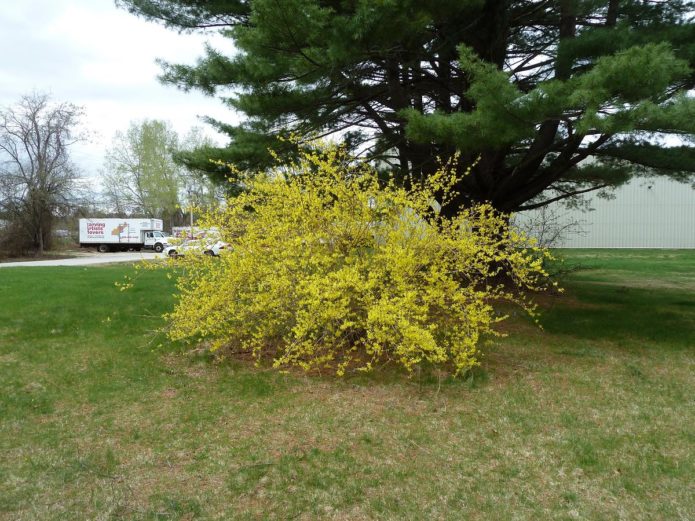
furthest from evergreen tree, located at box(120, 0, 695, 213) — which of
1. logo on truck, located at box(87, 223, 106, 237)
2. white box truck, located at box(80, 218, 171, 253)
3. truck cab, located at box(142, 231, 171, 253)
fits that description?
logo on truck, located at box(87, 223, 106, 237)

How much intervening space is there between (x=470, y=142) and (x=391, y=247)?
4.73ft

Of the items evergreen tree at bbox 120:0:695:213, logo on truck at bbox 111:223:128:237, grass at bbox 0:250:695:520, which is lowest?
grass at bbox 0:250:695:520

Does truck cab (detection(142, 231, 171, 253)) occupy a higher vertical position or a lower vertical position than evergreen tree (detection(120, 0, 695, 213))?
lower

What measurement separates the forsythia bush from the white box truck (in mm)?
29901

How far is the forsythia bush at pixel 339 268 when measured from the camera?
451 centimetres

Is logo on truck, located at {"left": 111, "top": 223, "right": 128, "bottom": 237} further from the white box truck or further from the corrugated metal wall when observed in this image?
the corrugated metal wall

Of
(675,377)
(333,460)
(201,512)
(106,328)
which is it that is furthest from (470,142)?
(106,328)

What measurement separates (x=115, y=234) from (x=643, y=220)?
34.2 metres

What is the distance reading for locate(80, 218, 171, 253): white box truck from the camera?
1316 inches

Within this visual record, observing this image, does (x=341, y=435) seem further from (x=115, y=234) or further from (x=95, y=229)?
(x=95, y=229)

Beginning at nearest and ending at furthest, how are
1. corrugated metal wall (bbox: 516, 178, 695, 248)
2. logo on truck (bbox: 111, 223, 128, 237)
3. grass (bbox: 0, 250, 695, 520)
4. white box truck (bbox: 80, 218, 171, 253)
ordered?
grass (bbox: 0, 250, 695, 520), corrugated metal wall (bbox: 516, 178, 695, 248), white box truck (bbox: 80, 218, 171, 253), logo on truck (bbox: 111, 223, 128, 237)

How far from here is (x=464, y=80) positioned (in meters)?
7.26

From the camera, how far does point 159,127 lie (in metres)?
39.8

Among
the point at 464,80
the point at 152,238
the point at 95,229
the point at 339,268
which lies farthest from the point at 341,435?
the point at 95,229
